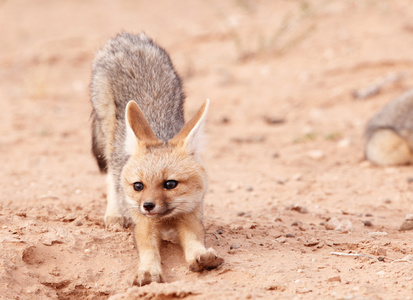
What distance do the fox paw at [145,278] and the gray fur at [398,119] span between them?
601 centimetres

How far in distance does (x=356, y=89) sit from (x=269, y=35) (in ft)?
13.8

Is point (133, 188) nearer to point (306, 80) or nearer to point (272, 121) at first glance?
point (272, 121)

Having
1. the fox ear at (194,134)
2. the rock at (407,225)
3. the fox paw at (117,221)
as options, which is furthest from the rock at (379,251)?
the fox paw at (117,221)

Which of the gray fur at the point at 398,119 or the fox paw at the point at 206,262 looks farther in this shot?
the gray fur at the point at 398,119

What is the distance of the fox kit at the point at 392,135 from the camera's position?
873 centimetres

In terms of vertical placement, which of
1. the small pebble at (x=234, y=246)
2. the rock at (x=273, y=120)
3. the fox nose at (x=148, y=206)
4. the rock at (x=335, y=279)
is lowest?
the rock at (x=335, y=279)

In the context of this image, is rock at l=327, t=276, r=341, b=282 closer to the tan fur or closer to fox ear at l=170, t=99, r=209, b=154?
fox ear at l=170, t=99, r=209, b=154

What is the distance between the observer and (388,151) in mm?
8805

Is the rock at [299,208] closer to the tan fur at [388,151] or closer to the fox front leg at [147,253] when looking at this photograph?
the fox front leg at [147,253]

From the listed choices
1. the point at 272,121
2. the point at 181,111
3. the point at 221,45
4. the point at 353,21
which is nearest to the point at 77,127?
the point at 272,121

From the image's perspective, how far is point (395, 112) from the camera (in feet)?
30.9

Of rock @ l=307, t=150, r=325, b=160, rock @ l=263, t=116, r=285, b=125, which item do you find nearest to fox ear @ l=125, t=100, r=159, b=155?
rock @ l=307, t=150, r=325, b=160

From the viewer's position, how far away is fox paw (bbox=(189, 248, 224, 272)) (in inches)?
166

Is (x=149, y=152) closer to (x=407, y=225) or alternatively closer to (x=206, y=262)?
(x=206, y=262)
